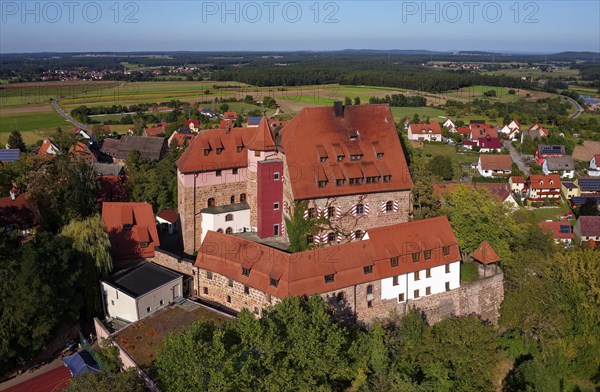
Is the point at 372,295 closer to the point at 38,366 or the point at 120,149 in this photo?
the point at 38,366

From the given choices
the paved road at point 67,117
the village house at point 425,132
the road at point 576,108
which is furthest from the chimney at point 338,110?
the road at point 576,108

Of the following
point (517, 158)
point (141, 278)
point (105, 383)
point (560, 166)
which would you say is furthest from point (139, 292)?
point (517, 158)

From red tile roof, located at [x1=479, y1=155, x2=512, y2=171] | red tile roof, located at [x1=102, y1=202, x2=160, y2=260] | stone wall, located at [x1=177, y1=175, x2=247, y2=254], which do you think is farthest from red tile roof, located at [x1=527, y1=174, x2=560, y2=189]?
red tile roof, located at [x1=102, y1=202, x2=160, y2=260]

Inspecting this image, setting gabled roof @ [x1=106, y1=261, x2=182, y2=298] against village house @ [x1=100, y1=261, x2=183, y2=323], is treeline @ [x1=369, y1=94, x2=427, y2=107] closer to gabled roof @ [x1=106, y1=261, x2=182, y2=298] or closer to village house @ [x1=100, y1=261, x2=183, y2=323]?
gabled roof @ [x1=106, y1=261, x2=182, y2=298]

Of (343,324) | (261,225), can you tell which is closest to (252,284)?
(343,324)

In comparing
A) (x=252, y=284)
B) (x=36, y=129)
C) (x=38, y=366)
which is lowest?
(x=38, y=366)

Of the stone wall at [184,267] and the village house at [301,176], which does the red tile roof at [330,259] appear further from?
the village house at [301,176]
